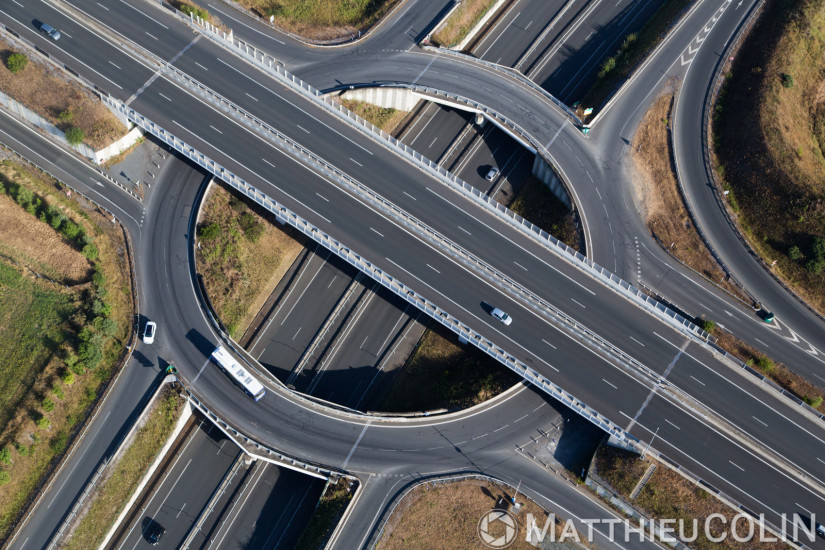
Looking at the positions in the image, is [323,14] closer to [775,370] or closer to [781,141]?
[781,141]

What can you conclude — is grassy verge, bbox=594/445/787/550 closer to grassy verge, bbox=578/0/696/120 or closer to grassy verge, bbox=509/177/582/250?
grassy verge, bbox=509/177/582/250

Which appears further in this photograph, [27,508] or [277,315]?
[277,315]

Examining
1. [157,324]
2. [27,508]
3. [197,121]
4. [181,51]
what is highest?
[181,51]

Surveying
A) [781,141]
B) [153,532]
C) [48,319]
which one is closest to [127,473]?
[153,532]

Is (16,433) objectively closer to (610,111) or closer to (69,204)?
(69,204)

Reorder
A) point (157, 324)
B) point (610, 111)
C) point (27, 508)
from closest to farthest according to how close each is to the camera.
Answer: point (27, 508)
point (157, 324)
point (610, 111)

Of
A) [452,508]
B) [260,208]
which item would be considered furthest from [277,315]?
[452,508]

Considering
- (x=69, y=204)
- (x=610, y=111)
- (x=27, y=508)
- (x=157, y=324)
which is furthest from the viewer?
(x=610, y=111)
